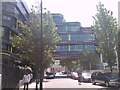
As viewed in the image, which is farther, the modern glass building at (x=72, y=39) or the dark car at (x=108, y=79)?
the modern glass building at (x=72, y=39)

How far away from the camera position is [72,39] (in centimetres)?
9669

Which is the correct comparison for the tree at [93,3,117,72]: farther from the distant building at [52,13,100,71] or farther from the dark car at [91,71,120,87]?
the distant building at [52,13,100,71]

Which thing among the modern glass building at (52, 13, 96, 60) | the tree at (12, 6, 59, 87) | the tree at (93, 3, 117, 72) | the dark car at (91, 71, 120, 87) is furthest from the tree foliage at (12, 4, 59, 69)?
Result: the modern glass building at (52, 13, 96, 60)

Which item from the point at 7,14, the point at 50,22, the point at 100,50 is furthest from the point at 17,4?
the point at 50,22

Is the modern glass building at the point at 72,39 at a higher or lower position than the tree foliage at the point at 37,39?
higher

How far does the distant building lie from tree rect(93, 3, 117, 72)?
57568 mm

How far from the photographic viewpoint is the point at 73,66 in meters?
111

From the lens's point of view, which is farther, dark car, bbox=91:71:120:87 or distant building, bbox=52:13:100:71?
distant building, bbox=52:13:100:71

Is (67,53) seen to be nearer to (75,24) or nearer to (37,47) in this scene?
(75,24)

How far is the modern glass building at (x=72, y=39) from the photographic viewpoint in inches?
3718

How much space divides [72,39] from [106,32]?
2483 inches

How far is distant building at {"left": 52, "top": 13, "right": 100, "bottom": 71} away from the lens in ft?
310

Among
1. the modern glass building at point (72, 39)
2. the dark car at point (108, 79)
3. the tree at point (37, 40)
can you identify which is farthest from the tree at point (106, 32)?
the modern glass building at point (72, 39)

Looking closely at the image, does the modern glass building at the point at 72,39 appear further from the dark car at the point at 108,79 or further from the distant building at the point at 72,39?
the dark car at the point at 108,79
